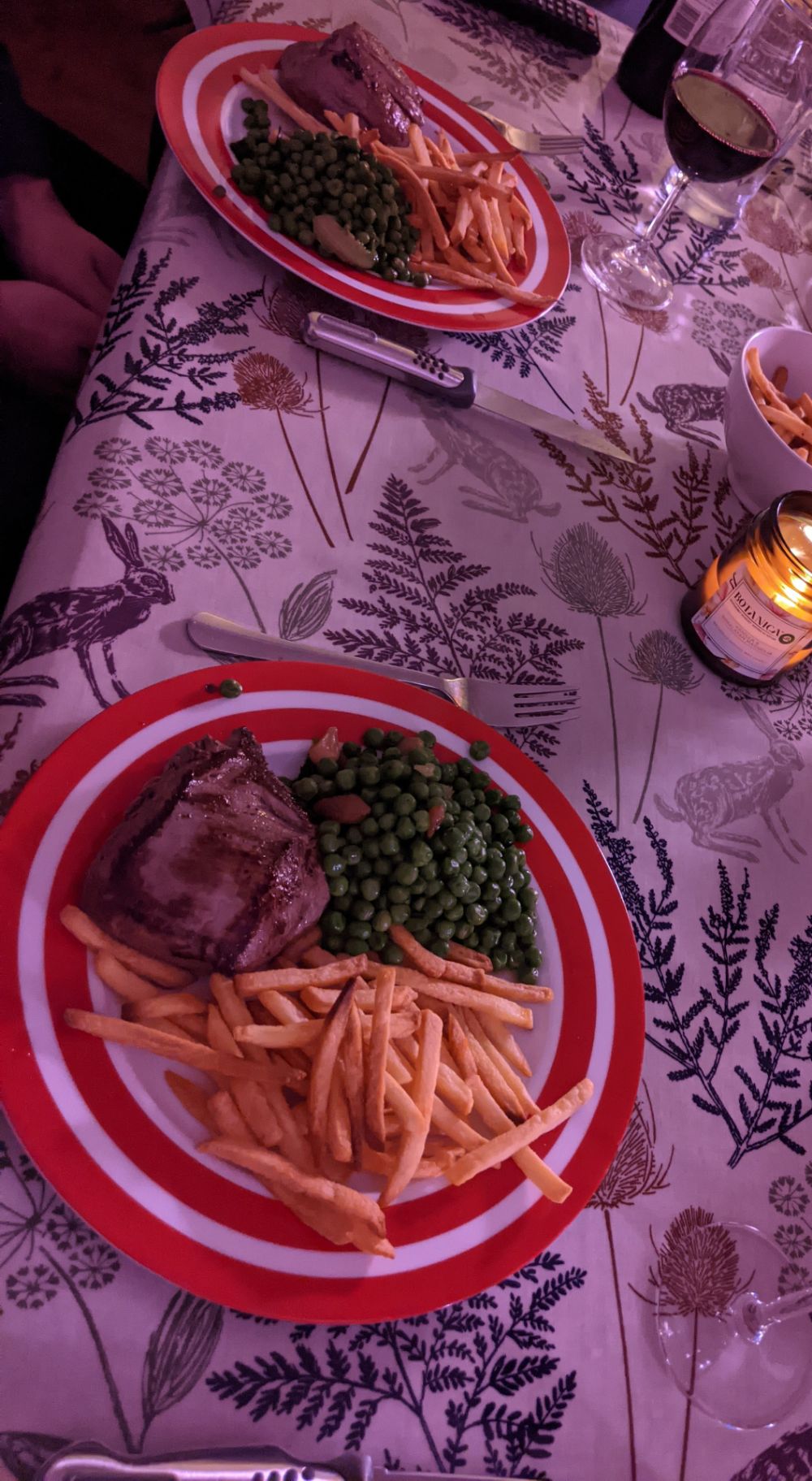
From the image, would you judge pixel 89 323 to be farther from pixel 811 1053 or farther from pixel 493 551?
pixel 811 1053

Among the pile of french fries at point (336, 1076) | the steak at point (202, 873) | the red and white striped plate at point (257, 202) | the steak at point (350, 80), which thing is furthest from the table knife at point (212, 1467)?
the steak at point (350, 80)

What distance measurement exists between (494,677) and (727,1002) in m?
0.77

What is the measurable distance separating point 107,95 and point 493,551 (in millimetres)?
5191

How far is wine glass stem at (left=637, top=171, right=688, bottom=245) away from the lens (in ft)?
8.26

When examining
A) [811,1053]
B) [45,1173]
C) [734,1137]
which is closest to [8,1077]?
[45,1173]

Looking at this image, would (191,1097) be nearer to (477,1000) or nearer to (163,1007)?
(163,1007)

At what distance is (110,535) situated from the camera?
66.3 inches

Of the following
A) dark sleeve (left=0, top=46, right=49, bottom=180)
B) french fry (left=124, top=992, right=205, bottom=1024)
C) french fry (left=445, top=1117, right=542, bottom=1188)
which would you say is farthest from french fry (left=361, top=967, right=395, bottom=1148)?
dark sleeve (left=0, top=46, right=49, bottom=180)

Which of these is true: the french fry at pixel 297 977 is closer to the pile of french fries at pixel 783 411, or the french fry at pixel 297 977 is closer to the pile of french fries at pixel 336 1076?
the pile of french fries at pixel 336 1076

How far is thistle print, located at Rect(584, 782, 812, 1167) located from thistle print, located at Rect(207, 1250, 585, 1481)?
48cm

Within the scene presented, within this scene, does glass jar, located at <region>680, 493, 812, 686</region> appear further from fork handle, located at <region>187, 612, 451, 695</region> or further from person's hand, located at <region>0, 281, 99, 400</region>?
person's hand, located at <region>0, 281, 99, 400</region>

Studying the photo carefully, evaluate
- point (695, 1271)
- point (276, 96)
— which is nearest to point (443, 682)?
point (695, 1271)

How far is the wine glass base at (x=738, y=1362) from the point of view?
128 centimetres

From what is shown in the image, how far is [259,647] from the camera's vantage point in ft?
5.47
